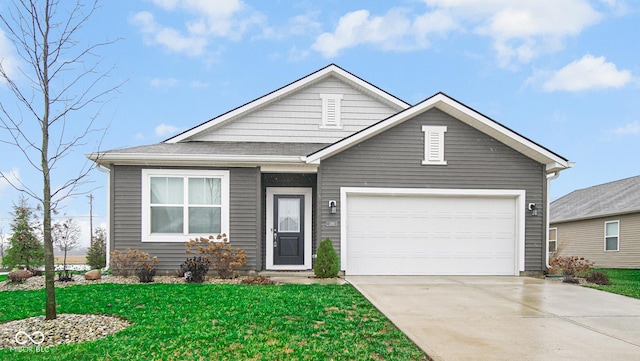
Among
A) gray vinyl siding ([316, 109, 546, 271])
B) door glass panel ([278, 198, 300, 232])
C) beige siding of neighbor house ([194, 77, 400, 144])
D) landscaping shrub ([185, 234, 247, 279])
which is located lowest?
landscaping shrub ([185, 234, 247, 279])

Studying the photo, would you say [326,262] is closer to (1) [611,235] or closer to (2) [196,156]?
(2) [196,156]

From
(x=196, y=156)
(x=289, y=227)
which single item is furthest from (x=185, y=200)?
(x=289, y=227)

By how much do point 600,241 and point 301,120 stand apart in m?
15.2

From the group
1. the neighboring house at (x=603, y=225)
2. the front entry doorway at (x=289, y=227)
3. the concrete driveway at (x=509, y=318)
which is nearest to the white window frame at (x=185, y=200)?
the front entry doorway at (x=289, y=227)

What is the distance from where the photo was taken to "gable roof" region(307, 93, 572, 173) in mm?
10594

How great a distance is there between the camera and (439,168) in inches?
438

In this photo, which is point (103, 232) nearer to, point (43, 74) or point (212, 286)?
point (212, 286)

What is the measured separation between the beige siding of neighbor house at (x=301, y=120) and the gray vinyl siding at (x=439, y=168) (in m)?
2.30

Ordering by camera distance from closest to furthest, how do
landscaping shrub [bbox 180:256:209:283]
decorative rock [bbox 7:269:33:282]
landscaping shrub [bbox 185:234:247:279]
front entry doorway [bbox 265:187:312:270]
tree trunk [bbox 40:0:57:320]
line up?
tree trunk [bbox 40:0:57:320] → landscaping shrub [bbox 180:256:209:283] → decorative rock [bbox 7:269:33:282] → landscaping shrub [bbox 185:234:247:279] → front entry doorway [bbox 265:187:312:270]

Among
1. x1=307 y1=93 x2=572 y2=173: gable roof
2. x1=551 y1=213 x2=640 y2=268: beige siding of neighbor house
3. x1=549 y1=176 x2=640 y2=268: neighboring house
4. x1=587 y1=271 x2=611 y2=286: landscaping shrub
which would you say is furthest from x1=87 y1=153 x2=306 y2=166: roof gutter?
x1=551 y1=213 x2=640 y2=268: beige siding of neighbor house

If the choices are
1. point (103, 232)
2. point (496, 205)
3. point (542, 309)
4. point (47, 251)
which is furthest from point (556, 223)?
point (47, 251)

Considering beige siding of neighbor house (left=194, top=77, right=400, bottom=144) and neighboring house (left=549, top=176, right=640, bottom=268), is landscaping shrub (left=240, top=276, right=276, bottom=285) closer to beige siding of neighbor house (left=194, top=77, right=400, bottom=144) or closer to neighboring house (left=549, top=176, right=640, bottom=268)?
beige siding of neighbor house (left=194, top=77, right=400, bottom=144)

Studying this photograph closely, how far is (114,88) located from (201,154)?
3471 mm

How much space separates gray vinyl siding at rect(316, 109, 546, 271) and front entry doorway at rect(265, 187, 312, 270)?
149 centimetres
